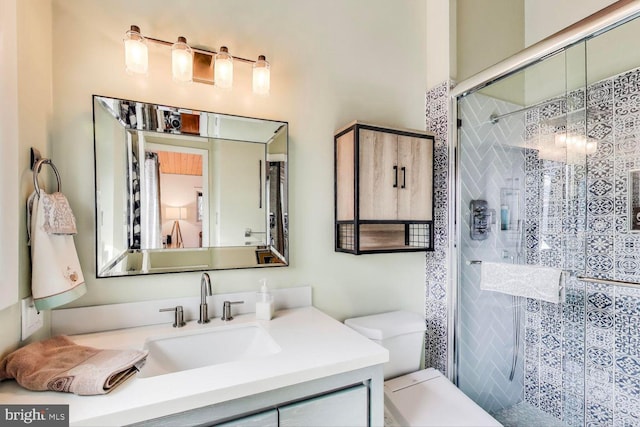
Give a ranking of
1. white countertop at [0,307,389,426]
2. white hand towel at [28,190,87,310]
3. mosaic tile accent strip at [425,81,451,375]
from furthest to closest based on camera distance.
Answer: mosaic tile accent strip at [425,81,451,375], white hand towel at [28,190,87,310], white countertop at [0,307,389,426]

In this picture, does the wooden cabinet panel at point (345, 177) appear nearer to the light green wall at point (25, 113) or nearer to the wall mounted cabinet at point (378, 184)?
the wall mounted cabinet at point (378, 184)

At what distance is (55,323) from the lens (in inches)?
44.9

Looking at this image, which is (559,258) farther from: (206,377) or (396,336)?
(206,377)

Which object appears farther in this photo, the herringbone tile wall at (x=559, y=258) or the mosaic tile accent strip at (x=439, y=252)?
the mosaic tile accent strip at (x=439, y=252)

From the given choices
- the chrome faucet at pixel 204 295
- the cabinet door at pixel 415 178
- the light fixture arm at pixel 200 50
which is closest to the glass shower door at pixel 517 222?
the cabinet door at pixel 415 178

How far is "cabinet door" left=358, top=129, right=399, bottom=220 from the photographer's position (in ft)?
4.86

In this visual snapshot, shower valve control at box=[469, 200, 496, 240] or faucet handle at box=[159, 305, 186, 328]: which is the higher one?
shower valve control at box=[469, 200, 496, 240]

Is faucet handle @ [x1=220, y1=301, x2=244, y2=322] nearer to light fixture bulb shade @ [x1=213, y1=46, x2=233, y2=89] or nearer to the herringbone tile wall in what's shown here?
light fixture bulb shade @ [x1=213, y1=46, x2=233, y2=89]

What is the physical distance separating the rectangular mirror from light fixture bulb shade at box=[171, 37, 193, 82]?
14 cm

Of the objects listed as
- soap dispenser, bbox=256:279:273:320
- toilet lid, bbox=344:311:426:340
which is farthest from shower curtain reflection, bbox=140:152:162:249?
toilet lid, bbox=344:311:426:340

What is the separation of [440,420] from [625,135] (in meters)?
1.71

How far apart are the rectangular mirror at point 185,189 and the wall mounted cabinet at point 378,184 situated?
0.31m

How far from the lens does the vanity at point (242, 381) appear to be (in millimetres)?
748

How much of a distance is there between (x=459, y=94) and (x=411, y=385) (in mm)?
1632
